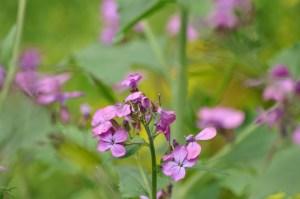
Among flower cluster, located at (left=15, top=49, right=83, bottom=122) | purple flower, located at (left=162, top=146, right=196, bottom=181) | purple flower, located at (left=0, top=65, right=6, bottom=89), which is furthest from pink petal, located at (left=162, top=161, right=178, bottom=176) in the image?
purple flower, located at (left=0, top=65, right=6, bottom=89)

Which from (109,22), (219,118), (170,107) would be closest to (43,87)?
(219,118)

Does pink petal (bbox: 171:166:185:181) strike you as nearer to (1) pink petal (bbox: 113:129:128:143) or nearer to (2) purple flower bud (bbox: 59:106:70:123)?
(1) pink petal (bbox: 113:129:128:143)

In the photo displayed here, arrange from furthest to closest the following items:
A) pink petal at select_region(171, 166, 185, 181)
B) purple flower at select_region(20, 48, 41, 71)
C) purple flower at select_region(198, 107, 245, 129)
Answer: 1. purple flower at select_region(20, 48, 41, 71)
2. purple flower at select_region(198, 107, 245, 129)
3. pink petal at select_region(171, 166, 185, 181)

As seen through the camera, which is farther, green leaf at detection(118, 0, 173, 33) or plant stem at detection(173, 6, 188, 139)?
plant stem at detection(173, 6, 188, 139)

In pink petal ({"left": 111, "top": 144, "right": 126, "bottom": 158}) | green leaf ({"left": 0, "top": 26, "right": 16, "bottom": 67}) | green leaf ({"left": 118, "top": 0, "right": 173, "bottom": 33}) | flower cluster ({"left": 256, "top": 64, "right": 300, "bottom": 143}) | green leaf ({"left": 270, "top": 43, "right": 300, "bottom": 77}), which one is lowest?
pink petal ({"left": 111, "top": 144, "right": 126, "bottom": 158})

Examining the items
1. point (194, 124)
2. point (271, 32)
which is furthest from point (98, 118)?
point (271, 32)

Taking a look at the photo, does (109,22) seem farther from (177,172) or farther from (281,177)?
(177,172)
